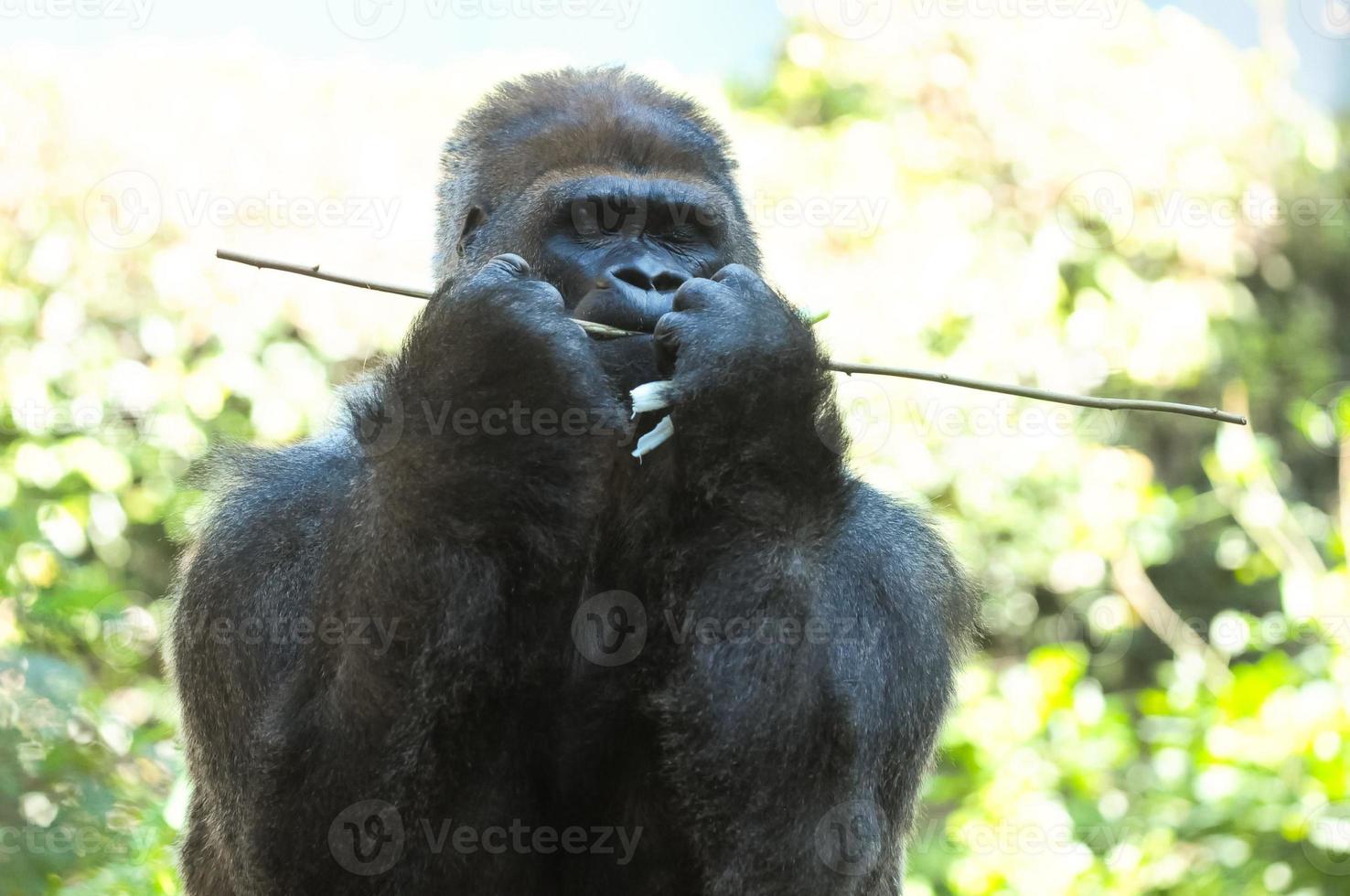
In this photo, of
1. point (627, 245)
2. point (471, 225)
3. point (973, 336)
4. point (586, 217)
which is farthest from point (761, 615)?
point (973, 336)

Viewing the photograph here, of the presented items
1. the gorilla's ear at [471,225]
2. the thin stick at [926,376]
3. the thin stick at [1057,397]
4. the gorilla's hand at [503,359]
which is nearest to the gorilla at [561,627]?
the gorilla's hand at [503,359]

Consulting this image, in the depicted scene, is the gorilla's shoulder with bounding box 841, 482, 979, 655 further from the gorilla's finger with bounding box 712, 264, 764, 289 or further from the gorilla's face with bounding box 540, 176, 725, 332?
the gorilla's face with bounding box 540, 176, 725, 332

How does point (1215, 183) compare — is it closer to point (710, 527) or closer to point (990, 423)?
point (990, 423)

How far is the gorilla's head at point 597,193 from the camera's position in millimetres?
3086

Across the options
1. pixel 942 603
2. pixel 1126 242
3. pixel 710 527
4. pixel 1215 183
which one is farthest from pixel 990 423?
pixel 710 527

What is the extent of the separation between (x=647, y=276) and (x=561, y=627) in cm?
81

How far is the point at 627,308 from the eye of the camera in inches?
116

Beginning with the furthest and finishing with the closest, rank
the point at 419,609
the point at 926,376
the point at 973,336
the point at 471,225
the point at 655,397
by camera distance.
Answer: the point at 973,336, the point at 471,225, the point at 926,376, the point at 655,397, the point at 419,609

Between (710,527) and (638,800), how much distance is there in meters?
0.60

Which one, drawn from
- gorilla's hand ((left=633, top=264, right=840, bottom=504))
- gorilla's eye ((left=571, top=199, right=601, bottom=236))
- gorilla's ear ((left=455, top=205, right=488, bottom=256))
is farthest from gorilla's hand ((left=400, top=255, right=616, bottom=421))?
gorilla's ear ((left=455, top=205, right=488, bottom=256))

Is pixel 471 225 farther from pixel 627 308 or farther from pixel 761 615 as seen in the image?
pixel 761 615

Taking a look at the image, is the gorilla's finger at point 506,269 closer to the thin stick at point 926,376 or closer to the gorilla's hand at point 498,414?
the gorilla's hand at point 498,414

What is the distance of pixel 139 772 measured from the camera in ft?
15.6

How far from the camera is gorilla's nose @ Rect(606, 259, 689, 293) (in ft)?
9.78
